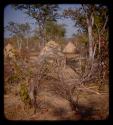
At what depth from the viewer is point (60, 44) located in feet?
6.62

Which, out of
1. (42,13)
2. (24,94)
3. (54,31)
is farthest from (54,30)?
(24,94)

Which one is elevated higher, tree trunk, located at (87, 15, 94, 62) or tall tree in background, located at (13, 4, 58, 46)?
tall tree in background, located at (13, 4, 58, 46)

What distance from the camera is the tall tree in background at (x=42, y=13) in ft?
6.54

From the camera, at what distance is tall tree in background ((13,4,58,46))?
1.99m

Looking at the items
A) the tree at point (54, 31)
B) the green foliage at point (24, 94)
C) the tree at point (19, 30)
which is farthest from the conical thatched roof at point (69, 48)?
the green foliage at point (24, 94)

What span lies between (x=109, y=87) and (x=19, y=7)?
0.94 m

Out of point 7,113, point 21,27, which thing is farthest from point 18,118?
point 21,27

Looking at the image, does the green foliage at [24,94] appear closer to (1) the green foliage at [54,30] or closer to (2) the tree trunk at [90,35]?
(1) the green foliage at [54,30]

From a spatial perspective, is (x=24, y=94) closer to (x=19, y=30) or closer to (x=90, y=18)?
(x=19, y=30)

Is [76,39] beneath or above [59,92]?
above

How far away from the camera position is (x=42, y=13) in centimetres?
203

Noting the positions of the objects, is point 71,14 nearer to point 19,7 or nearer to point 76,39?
point 76,39

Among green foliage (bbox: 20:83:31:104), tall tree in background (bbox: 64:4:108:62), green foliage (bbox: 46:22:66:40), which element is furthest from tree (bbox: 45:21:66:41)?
green foliage (bbox: 20:83:31:104)

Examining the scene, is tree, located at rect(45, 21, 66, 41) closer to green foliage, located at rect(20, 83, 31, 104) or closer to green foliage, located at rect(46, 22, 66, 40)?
green foliage, located at rect(46, 22, 66, 40)
